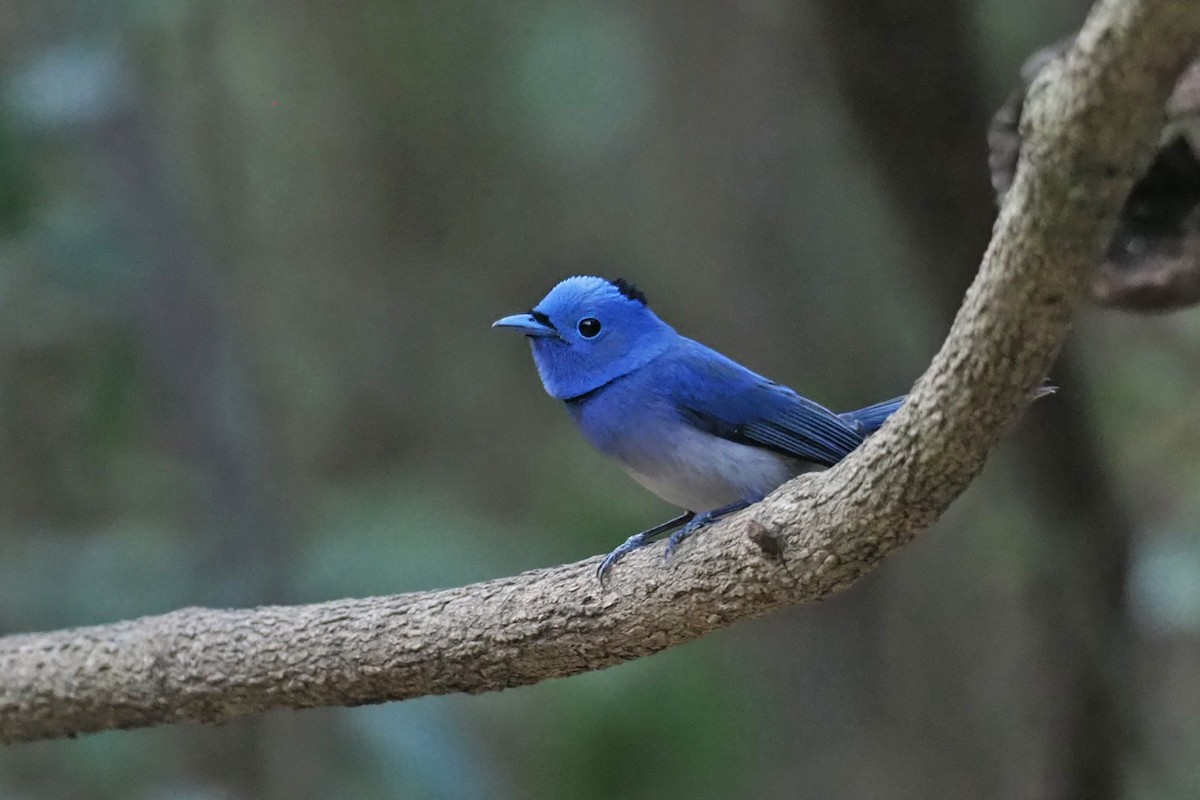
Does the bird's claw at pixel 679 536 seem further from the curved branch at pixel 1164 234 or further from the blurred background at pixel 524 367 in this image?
the blurred background at pixel 524 367

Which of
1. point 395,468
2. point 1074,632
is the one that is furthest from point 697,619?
point 395,468

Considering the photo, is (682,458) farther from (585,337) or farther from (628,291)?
(628,291)

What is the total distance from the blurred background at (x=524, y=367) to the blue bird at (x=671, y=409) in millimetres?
1272

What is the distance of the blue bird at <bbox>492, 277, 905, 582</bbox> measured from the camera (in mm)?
3037

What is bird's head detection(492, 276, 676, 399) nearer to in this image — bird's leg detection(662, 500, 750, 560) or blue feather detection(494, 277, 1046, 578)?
blue feather detection(494, 277, 1046, 578)

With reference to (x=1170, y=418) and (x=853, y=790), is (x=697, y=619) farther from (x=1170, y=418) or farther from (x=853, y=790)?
→ (x=853, y=790)

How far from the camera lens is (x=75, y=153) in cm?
508

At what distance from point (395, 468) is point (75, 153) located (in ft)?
7.45

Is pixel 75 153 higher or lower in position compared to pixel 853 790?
higher

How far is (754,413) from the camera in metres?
3.12

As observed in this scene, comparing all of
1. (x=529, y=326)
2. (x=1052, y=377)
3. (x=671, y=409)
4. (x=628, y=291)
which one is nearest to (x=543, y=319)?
(x=529, y=326)


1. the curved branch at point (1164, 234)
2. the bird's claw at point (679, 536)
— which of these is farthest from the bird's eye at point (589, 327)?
the curved branch at point (1164, 234)

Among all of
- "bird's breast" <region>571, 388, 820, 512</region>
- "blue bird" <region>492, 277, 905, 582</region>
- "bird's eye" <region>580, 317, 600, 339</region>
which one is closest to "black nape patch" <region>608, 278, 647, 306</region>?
"blue bird" <region>492, 277, 905, 582</region>

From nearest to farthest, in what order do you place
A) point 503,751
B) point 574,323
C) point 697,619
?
point 697,619 < point 574,323 < point 503,751
